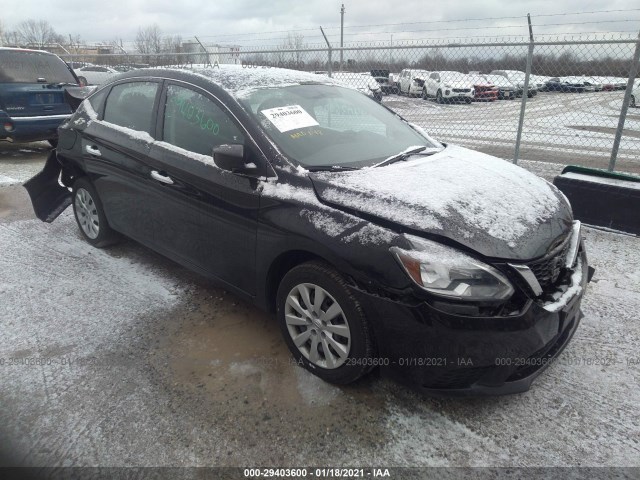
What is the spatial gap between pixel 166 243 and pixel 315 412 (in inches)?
71.9

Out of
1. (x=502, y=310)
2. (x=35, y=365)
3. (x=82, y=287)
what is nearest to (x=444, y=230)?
(x=502, y=310)

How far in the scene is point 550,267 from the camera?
A: 230cm

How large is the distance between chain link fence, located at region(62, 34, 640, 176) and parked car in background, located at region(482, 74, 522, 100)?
28 mm

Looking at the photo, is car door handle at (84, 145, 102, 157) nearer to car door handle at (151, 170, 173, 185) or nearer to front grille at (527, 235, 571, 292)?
car door handle at (151, 170, 173, 185)

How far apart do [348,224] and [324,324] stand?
1.94 feet

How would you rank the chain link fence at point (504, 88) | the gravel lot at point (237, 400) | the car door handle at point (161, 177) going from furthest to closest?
1. the chain link fence at point (504, 88)
2. the car door handle at point (161, 177)
3. the gravel lot at point (237, 400)

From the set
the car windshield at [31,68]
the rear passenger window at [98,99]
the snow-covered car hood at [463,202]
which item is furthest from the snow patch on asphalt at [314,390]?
the car windshield at [31,68]

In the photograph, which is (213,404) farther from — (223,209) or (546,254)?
(546,254)

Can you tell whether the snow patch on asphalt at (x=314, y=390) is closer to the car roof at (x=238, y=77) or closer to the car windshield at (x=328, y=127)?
the car windshield at (x=328, y=127)

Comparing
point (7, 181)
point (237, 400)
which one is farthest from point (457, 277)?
point (7, 181)

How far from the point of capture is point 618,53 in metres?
5.56

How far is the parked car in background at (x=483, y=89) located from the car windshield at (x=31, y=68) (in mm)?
8067

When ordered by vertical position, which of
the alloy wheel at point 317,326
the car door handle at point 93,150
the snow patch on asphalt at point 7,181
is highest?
the car door handle at point 93,150

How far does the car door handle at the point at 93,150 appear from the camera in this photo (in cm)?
398
